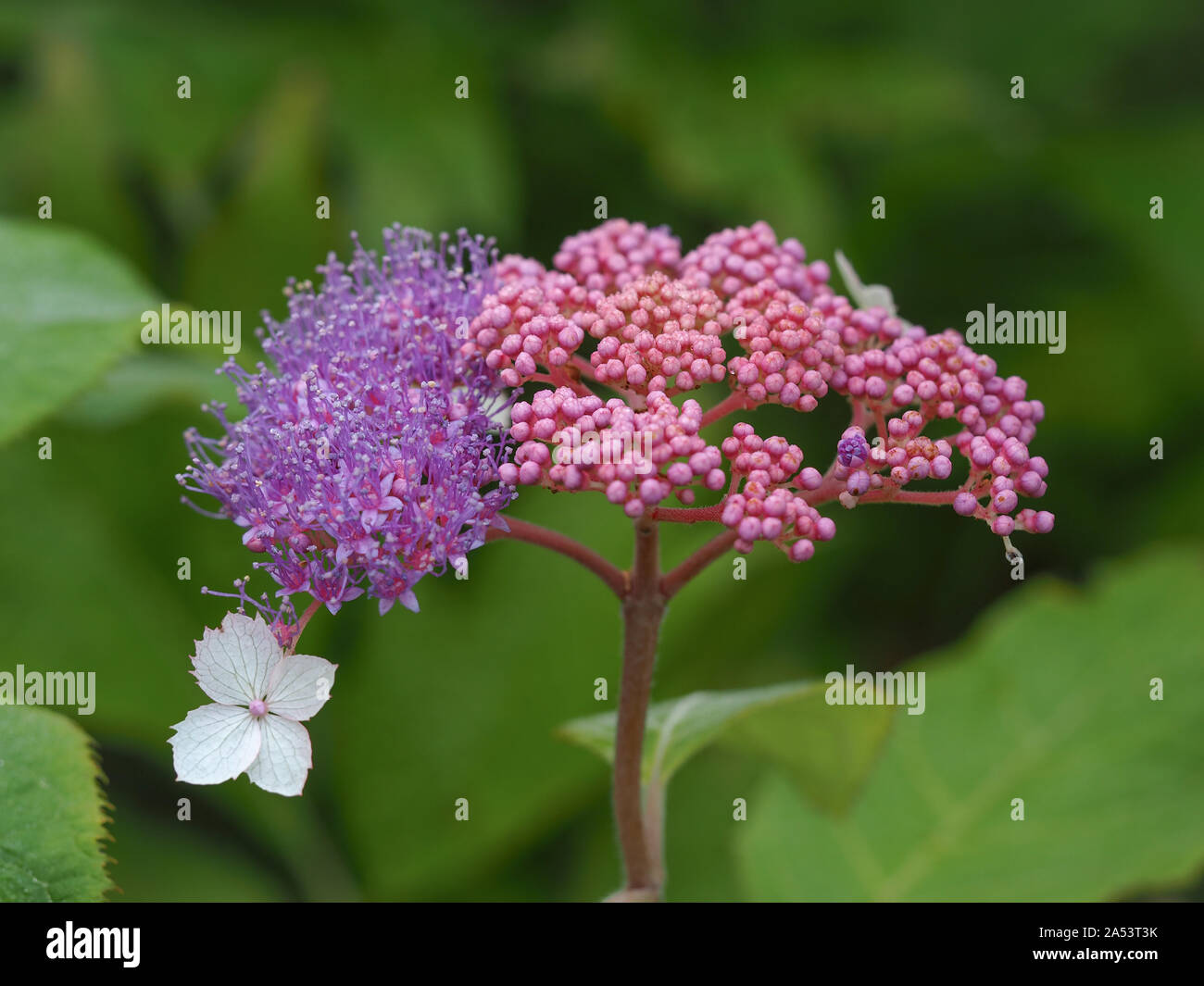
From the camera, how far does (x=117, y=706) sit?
287cm

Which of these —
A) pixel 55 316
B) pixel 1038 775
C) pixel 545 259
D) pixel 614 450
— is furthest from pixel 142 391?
pixel 1038 775

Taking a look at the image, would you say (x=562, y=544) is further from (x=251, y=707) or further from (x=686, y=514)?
(x=251, y=707)

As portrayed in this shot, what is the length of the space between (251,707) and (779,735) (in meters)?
0.84

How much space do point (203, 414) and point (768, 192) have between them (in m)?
1.61

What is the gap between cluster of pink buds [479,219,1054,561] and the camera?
1428mm

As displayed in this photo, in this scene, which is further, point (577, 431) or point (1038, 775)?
point (1038, 775)

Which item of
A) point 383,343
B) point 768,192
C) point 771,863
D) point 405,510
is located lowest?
point 771,863

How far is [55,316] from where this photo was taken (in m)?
1.99

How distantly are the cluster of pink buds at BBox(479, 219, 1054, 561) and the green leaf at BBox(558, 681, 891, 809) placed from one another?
0.38 metres

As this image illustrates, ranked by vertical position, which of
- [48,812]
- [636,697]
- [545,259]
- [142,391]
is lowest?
[48,812]

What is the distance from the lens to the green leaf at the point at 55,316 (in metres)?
1.84

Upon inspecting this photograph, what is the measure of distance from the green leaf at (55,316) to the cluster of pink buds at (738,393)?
695 mm
